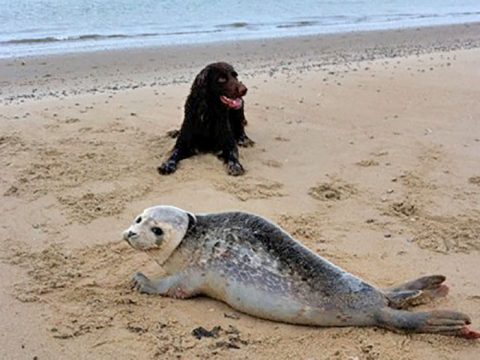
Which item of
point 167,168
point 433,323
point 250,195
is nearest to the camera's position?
point 433,323

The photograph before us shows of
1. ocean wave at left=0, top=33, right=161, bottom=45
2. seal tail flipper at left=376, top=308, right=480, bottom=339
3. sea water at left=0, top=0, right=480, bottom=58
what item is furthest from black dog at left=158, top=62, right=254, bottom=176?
ocean wave at left=0, top=33, right=161, bottom=45

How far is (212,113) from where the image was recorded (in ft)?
22.0

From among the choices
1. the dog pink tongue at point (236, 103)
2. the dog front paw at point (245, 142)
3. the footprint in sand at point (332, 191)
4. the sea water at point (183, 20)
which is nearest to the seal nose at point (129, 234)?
the footprint in sand at point (332, 191)

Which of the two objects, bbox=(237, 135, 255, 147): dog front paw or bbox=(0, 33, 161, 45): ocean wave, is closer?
bbox=(237, 135, 255, 147): dog front paw

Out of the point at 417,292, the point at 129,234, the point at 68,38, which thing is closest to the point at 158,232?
the point at 129,234

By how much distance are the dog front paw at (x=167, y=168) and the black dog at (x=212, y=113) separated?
14cm

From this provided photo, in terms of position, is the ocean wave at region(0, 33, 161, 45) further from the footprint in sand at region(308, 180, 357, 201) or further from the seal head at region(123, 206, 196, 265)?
the seal head at region(123, 206, 196, 265)

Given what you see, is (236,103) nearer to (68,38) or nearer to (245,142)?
(245,142)

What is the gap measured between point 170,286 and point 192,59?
981 centimetres

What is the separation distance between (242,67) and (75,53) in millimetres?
3599

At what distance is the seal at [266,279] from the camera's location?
3.69 m

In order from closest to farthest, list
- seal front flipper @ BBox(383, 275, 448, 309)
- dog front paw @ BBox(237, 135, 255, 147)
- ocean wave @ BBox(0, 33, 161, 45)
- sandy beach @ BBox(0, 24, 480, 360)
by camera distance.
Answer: sandy beach @ BBox(0, 24, 480, 360) → seal front flipper @ BBox(383, 275, 448, 309) → dog front paw @ BBox(237, 135, 255, 147) → ocean wave @ BBox(0, 33, 161, 45)

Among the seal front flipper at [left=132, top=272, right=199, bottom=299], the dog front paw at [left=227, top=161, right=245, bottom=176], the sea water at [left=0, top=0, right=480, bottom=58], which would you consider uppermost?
the seal front flipper at [left=132, top=272, right=199, bottom=299]

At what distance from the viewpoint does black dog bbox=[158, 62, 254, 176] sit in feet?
21.7
